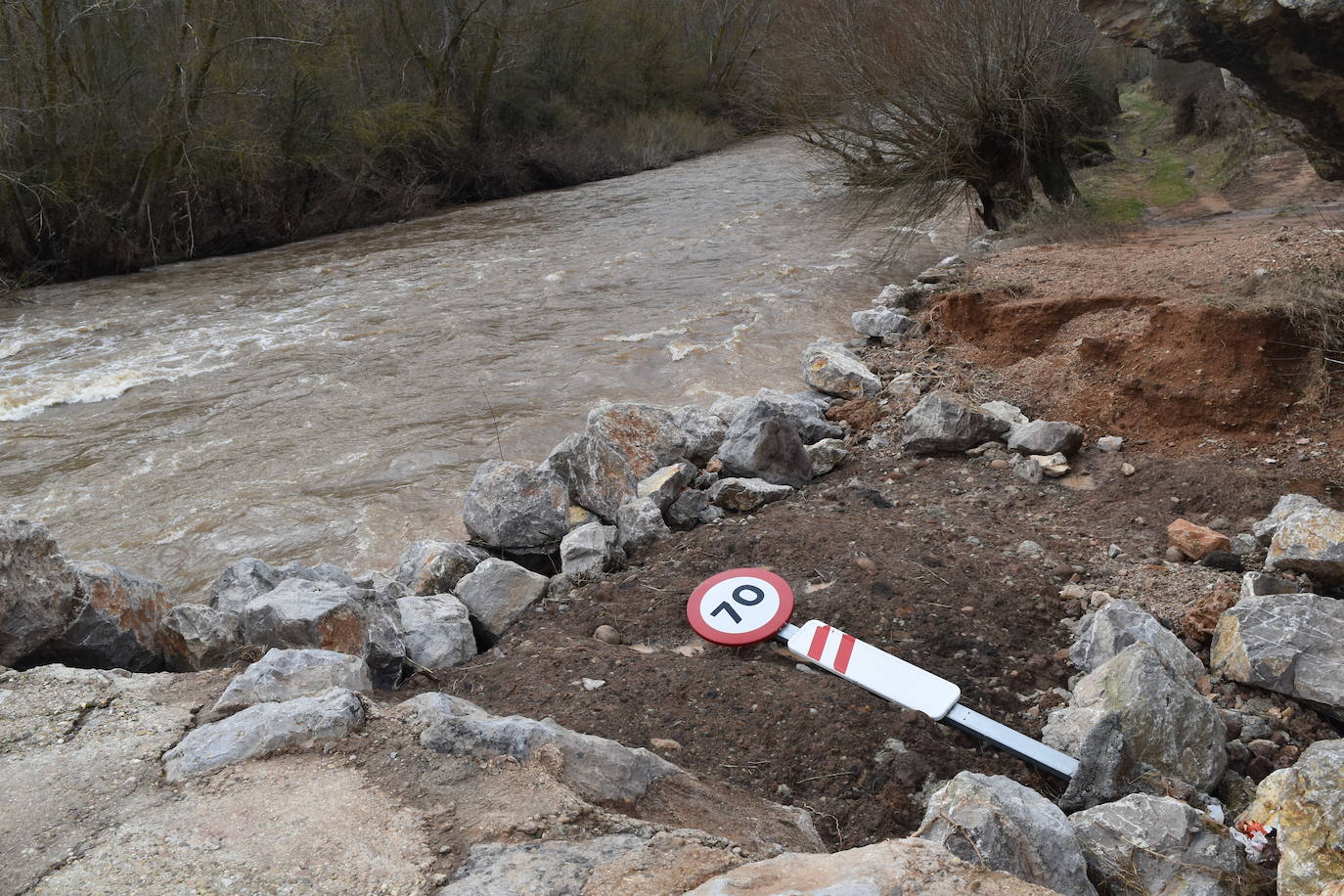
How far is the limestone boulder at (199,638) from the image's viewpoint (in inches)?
139

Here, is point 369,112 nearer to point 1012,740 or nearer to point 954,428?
point 954,428

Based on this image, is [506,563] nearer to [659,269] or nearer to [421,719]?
[421,719]

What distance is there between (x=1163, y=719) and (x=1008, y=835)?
33.5 inches

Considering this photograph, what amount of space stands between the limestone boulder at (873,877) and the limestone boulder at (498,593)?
2447 millimetres

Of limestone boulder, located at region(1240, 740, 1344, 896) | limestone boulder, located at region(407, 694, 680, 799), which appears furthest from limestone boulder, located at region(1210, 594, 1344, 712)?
limestone boulder, located at region(407, 694, 680, 799)

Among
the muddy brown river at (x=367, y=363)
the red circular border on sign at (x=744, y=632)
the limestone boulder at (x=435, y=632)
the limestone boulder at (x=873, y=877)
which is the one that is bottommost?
the muddy brown river at (x=367, y=363)

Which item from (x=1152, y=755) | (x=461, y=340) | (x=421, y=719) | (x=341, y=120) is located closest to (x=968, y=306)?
(x=461, y=340)

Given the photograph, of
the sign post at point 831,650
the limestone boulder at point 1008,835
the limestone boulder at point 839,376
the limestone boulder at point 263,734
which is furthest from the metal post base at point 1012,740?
the limestone boulder at point 839,376

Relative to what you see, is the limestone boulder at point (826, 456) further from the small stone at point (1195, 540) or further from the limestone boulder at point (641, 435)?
the small stone at point (1195, 540)

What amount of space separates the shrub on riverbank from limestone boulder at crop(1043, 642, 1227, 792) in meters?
14.1

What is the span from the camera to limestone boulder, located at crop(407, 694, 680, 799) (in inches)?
92.6

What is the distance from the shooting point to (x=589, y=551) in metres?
4.63

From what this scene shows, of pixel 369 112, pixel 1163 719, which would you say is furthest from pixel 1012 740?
pixel 369 112

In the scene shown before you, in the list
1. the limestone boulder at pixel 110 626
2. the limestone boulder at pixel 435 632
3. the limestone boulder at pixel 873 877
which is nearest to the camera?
the limestone boulder at pixel 873 877
